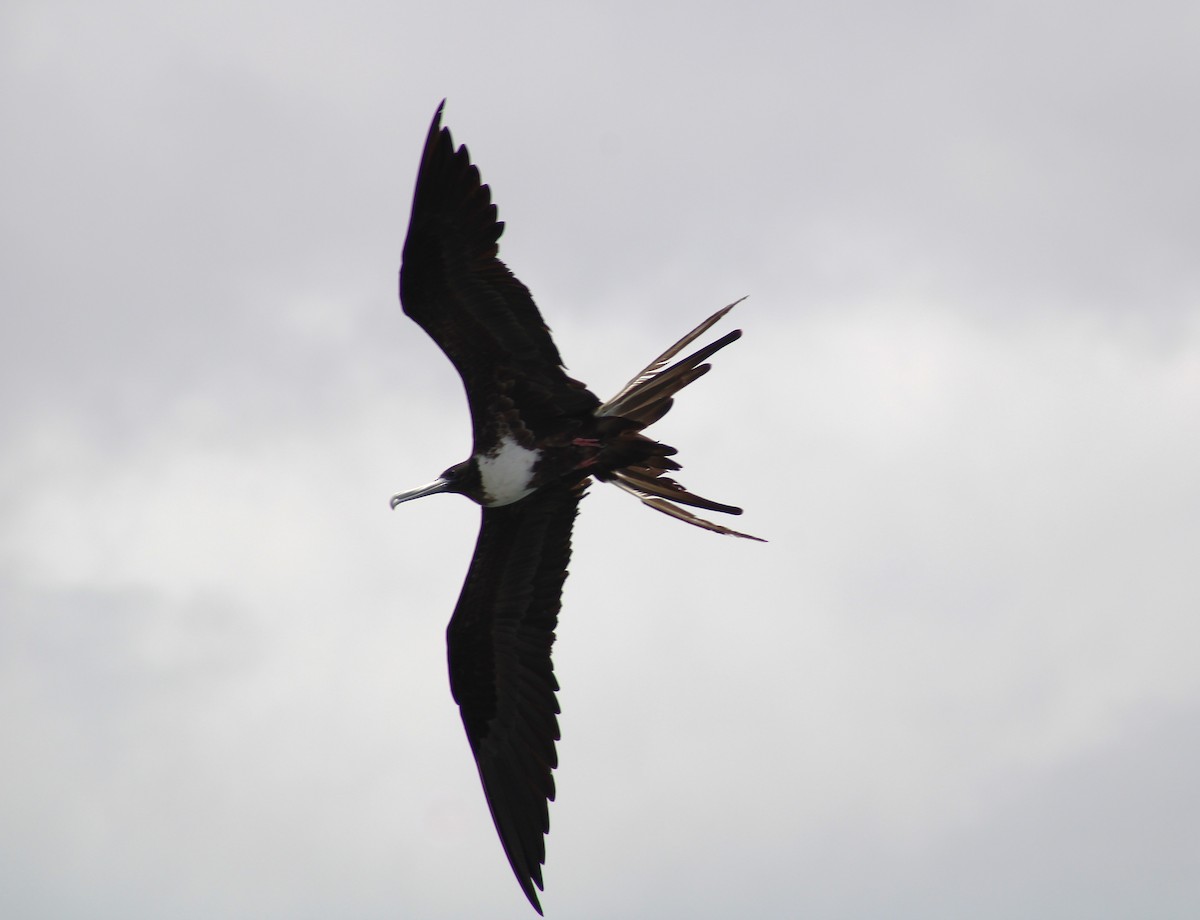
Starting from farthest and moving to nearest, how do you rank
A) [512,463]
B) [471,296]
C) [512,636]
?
[512,636] → [512,463] → [471,296]

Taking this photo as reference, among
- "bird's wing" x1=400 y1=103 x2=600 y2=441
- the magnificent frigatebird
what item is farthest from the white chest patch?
"bird's wing" x1=400 y1=103 x2=600 y2=441

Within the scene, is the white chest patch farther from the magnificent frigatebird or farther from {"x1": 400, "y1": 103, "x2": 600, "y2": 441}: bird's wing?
{"x1": 400, "y1": 103, "x2": 600, "y2": 441}: bird's wing

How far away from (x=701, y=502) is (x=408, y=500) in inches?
74.9

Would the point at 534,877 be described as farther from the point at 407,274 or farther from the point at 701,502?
the point at 407,274

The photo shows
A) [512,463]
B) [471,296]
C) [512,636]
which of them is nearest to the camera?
[471,296]

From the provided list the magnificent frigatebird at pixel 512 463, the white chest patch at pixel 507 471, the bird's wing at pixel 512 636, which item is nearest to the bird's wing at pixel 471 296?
the magnificent frigatebird at pixel 512 463

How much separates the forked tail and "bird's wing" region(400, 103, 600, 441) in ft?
0.82

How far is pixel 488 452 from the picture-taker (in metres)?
10.0

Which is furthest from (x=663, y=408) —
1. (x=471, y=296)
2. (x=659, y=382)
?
(x=471, y=296)

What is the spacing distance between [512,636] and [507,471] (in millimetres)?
1299

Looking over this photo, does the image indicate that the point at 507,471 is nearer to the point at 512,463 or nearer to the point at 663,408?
the point at 512,463

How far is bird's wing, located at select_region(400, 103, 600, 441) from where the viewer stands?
8984 millimetres

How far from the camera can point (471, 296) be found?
9.39 m

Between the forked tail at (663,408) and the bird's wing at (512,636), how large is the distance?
2.33 ft
